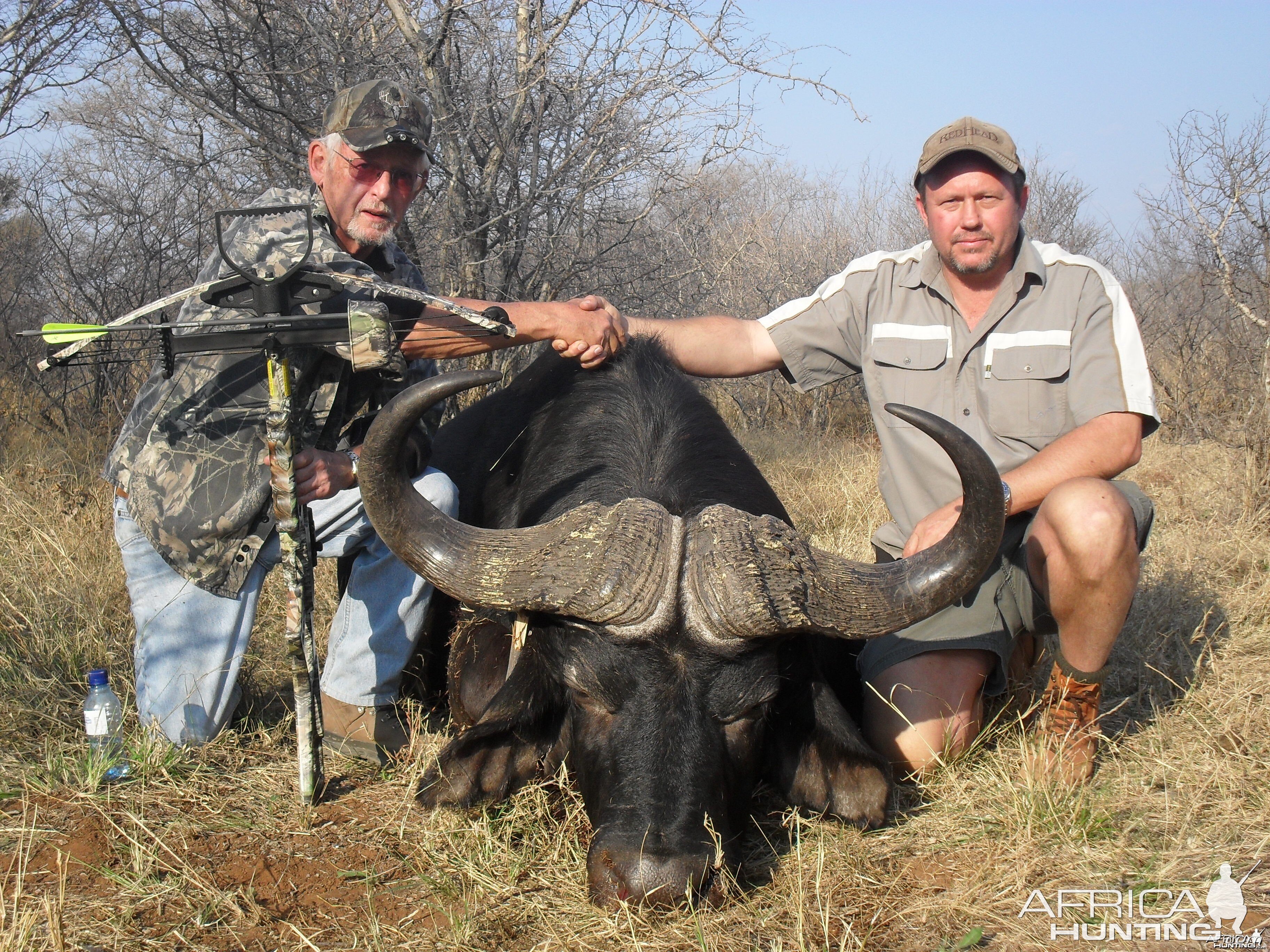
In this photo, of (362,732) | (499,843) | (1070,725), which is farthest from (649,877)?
(1070,725)

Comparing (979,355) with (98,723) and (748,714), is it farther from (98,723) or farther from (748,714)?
(98,723)

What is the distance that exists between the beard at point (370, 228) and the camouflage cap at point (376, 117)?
26 cm

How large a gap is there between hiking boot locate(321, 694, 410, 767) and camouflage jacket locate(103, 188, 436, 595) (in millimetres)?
673

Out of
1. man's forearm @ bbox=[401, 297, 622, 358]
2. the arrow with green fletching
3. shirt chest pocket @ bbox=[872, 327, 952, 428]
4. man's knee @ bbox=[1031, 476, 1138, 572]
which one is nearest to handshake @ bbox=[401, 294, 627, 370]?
man's forearm @ bbox=[401, 297, 622, 358]

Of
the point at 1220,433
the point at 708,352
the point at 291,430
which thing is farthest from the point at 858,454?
the point at 291,430

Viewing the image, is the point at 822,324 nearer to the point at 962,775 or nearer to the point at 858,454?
the point at 962,775

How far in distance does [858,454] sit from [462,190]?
14.9ft

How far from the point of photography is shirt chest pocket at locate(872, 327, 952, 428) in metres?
4.52

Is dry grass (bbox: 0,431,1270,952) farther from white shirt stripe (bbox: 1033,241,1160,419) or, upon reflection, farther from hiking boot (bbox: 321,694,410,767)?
white shirt stripe (bbox: 1033,241,1160,419)

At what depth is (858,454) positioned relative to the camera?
9.77m

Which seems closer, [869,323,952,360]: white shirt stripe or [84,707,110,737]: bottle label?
[84,707,110,737]: bottle label

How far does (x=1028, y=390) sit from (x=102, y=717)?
3903mm

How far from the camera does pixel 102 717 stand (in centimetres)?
387

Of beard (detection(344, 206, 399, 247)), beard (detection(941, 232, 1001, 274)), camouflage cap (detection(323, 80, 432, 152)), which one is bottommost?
beard (detection(941, 232, 1001, 274))
